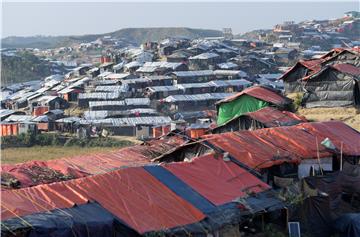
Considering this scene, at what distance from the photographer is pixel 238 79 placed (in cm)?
4175

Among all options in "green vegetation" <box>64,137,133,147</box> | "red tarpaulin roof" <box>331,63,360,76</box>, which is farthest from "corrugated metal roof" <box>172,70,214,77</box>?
"red tarpaulin roof" <box>331,63,360,76</box>

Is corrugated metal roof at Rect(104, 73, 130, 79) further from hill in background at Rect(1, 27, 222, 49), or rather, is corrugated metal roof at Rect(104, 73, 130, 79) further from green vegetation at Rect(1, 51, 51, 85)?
hill in background at Rect(1, 27, 222, 49)

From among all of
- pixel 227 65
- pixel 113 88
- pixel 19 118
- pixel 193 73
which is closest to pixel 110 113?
pixel 113 88

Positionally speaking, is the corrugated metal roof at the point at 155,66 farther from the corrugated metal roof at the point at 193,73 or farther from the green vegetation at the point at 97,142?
the green vegetation at the point at 97,142

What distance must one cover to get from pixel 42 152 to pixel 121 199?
1789 centimetres

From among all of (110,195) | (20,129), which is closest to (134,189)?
(110,195)

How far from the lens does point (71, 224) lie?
305 inches

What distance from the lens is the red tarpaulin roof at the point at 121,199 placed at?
8.22 meters

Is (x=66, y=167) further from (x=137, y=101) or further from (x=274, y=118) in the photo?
(x=137, y=101)

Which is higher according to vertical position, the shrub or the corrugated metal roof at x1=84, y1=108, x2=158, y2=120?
the shrub

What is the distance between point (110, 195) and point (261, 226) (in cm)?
290

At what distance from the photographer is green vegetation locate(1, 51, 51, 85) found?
2223 inches

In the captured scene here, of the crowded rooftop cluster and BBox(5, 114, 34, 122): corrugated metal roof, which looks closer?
the crowded rooftop cluster

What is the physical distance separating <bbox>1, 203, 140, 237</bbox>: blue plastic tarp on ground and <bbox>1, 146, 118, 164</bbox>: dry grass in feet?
52.0
